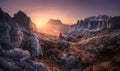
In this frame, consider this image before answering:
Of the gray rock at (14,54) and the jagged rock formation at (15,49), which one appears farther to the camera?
the gray rock at (14,54)

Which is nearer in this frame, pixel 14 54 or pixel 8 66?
pixel 8 66

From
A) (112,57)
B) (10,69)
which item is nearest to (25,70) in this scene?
(10,69)

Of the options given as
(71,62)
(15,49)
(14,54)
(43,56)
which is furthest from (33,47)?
(71,62)

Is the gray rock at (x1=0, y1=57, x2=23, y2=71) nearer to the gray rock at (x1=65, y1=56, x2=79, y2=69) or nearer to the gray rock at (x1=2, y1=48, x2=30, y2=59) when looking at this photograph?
the gray rock at (x1=2, y1=48, x2=30, y2=59)

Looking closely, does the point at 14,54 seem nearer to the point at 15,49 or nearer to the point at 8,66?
the point at 15,49

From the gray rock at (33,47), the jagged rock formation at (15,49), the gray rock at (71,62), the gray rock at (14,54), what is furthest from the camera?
the gray rock at (33,47)

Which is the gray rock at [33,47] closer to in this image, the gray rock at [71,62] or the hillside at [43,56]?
the hillside at [43,56]

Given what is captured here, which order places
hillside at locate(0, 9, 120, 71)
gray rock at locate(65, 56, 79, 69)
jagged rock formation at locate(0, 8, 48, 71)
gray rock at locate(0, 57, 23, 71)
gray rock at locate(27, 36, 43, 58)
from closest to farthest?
gray rock at locate(0, 57, 23, 71)
jagged rock formation at locate(0, 8, 48, 71)
hillside at locate(0, 9, 120, 71)
gray rock at locate(65, 56, 79, 69)
gray rock at locate(27, 36, 43, 58)

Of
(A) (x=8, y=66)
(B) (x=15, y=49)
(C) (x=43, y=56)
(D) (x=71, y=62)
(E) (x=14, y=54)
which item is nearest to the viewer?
(A) (x=8, y=66)

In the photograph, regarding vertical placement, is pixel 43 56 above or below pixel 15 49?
below

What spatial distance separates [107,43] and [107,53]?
1544cm

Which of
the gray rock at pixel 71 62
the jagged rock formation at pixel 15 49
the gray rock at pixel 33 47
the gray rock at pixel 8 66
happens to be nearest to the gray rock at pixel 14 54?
the jagged rock formation at pixel 15 49

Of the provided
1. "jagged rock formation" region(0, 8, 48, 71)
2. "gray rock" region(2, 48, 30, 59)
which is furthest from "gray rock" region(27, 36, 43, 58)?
"gray rock" region(2, 48, 30, 59)

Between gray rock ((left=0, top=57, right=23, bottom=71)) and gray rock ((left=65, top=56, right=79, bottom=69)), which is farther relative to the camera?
gray rock ((left=65, top=56, right=79, bottom=69))
